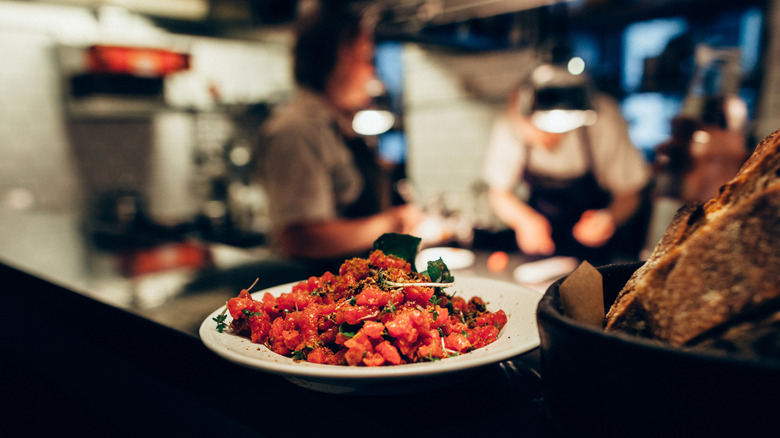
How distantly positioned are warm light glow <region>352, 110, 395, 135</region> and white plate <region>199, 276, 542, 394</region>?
2.48 meters

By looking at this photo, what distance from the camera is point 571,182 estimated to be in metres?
4.57

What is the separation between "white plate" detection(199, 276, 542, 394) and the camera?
0.65 m

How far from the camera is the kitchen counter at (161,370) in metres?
0.73

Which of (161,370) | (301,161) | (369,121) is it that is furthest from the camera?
(369,121)

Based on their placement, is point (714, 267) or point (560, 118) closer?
point (714, 267)

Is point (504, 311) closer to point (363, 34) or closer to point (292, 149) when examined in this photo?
point (292, 149)

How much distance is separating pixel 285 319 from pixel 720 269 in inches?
25.1

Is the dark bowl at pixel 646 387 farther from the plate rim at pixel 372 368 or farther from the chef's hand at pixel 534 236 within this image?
the chef's hand at pixel 534 236

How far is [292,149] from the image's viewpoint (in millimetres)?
2727

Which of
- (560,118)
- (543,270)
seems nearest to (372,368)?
(543,270)

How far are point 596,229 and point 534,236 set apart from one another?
520 mm

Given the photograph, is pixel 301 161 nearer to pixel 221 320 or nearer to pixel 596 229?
pixel 221 320

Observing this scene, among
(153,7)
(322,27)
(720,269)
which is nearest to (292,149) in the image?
(322,27)

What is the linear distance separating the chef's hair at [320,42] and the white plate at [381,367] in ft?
7.13
